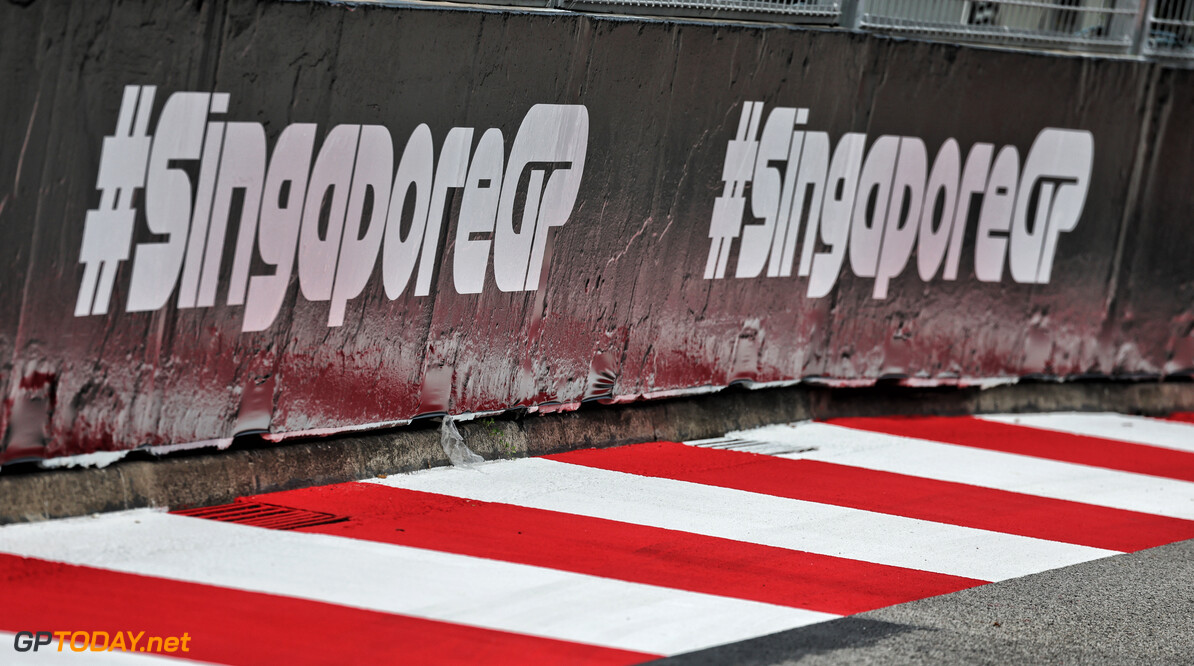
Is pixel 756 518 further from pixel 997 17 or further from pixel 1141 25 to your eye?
pixel 1141 25

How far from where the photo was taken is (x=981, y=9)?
838 centimetres

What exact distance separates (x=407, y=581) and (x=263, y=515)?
0.78 meters

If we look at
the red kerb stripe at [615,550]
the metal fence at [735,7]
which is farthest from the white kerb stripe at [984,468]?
the metal fence at [735,7]

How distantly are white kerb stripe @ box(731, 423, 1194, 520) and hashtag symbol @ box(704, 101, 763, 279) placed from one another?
92 centimetres

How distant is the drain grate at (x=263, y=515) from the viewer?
5000mm

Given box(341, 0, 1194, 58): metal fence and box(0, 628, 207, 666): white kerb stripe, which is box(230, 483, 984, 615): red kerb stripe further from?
box(341, 0, 1194, 58): metal fence

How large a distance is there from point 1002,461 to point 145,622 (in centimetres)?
484

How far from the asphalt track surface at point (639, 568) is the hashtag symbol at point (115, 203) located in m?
0.74

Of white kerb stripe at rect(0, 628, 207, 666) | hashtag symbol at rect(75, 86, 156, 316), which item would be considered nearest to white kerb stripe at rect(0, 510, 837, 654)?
white kerb stripe at rect(0, 628, 207, 666)

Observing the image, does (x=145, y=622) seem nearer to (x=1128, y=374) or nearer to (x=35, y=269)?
(x=35, y=269)

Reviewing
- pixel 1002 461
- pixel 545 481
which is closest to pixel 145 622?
pixel 545 481

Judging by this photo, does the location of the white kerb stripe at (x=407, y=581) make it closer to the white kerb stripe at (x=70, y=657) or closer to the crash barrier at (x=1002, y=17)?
the white kerb stripe at (x=70, y=657)

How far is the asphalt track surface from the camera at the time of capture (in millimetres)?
4109

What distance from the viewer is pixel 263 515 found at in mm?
5102
